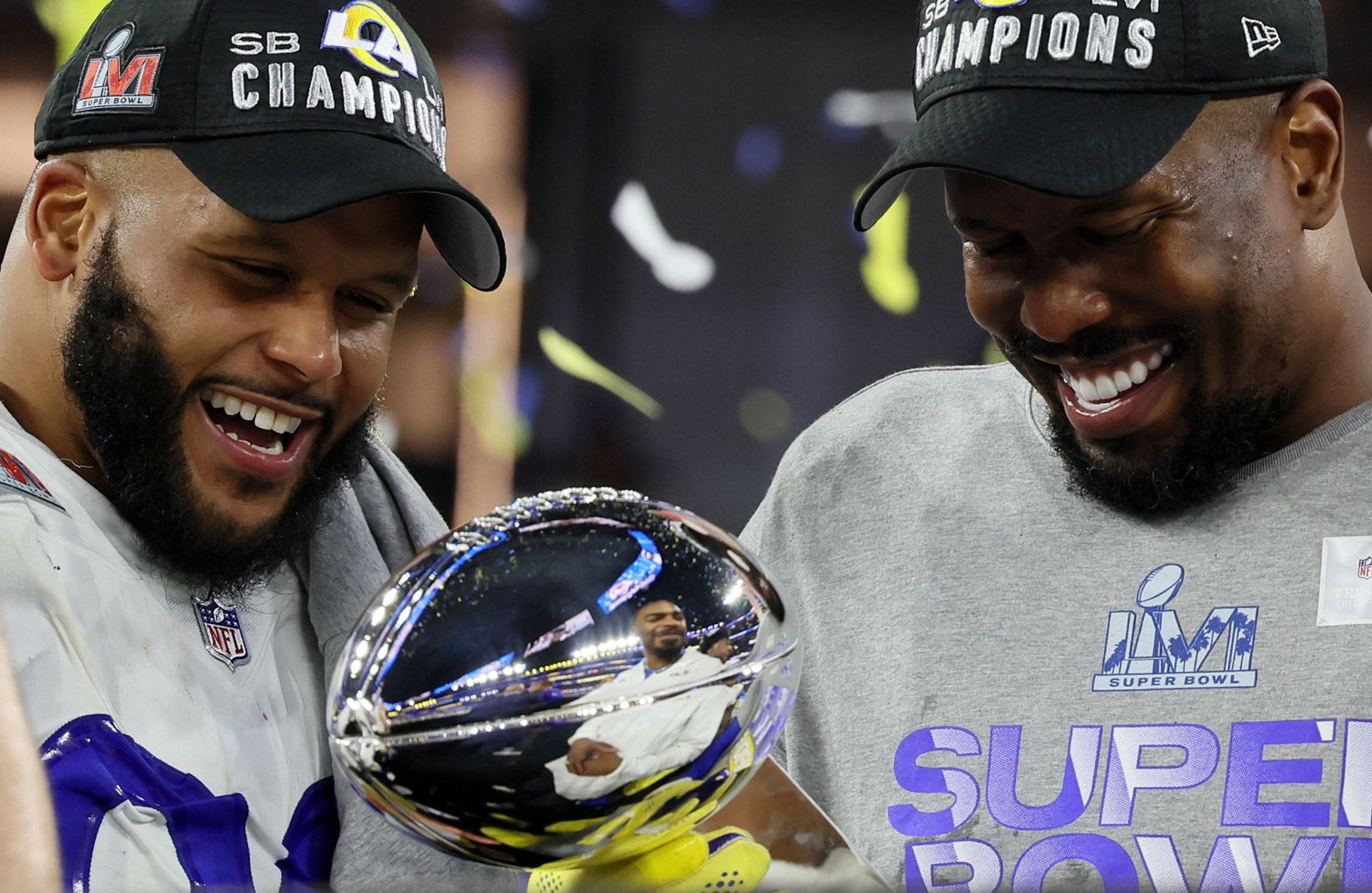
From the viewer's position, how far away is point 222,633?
53.6 inches

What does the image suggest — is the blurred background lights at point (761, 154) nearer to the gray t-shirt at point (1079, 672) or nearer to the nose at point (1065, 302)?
the gray t-shirt at point (1079, 672)

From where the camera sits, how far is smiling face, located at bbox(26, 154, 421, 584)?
131cm

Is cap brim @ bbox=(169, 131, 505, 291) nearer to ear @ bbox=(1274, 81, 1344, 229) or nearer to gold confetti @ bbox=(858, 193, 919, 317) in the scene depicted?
ear @ bbox=(1274, 81, 1344, 229)

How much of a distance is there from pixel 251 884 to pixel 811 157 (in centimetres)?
170

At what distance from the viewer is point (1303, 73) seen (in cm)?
133

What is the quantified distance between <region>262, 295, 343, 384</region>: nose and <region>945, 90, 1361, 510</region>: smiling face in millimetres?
620

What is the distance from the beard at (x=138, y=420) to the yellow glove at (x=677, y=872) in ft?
2.16

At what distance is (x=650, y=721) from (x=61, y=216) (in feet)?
3.17

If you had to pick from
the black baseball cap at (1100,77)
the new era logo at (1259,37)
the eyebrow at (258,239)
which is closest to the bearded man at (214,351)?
the eyebrow at (258,239)

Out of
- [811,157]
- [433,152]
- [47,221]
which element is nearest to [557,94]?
[811,157]

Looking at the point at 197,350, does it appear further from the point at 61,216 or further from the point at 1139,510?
the point at 1139,510

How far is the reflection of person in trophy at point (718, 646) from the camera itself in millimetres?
715

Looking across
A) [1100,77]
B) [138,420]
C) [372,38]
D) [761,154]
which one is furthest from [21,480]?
[761,154]

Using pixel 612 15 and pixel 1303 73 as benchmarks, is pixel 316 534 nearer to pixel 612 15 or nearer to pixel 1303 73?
pixel 1303 73
